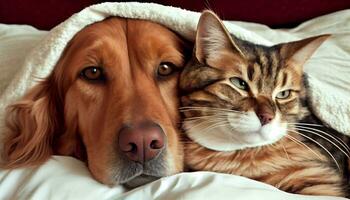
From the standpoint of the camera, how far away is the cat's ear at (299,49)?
4.36 ft

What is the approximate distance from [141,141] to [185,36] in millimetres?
398

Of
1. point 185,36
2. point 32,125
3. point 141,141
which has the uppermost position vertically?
point 185,36

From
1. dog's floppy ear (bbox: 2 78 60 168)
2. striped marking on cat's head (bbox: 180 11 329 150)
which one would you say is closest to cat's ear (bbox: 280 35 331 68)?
striped marking on cat's head (bbox: 180 11 329 150)

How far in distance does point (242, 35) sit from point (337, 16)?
84 cm

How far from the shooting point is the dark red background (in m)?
2.27

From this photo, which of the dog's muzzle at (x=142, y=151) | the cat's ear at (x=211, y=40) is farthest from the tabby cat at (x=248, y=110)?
the dog's muzzle at (x=142, y=151)

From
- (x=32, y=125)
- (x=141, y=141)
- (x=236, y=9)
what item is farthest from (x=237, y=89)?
(x=236, y=9)

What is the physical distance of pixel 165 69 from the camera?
137cm

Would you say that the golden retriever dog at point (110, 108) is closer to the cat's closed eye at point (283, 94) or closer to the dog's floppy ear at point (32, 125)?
the dog's floppy ear at point (32, 125)

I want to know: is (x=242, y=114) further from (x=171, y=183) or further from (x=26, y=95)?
(x=26, y=95)

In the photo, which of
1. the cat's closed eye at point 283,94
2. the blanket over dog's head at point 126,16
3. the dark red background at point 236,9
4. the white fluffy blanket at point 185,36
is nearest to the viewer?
the white fluffy blanket at point 185,36

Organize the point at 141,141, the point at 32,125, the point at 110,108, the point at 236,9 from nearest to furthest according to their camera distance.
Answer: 1. the point at 141,141
2. the point at 110,108
3. the point at 32,125
4. the point at 236,9

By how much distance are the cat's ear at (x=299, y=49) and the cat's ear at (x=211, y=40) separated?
14 centimetres

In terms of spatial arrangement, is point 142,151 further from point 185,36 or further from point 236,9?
point 236,9
